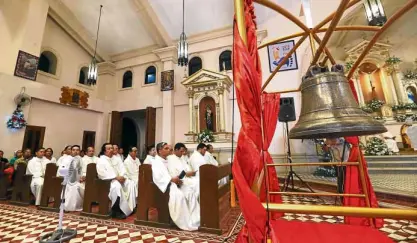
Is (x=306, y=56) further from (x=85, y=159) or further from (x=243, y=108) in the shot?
(x=85, y=159)

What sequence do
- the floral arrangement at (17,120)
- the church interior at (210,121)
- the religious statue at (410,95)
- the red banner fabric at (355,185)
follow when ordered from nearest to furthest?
1. the church interior at (210,121)
2. the red banner fabric at (355,185)
3. the floral arrangement at (17,120)
4. the religious statue at (410,95)

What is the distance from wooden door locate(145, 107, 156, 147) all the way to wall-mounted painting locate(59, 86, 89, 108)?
8.68 ft

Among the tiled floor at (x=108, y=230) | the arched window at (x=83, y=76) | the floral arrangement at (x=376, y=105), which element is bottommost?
the tiled floor at (x=108, y=230)

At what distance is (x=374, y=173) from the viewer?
4637 millimetres

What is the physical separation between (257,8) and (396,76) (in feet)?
18.8

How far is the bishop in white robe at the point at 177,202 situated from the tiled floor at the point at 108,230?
152 mm

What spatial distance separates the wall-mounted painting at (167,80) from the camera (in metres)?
7.90

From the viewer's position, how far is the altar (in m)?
6.60

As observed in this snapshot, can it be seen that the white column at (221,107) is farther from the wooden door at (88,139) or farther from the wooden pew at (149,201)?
the wooden door at (88,139)

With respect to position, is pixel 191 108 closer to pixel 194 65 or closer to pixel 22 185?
pixel 194 65

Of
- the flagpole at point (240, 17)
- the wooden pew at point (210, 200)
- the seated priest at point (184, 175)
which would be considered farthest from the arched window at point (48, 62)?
the flagpole at point (240, 17)

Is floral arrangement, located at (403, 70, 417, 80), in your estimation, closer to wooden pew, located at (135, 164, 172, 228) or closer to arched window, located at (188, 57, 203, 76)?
arched window, located at (188, 57, 203, 76)

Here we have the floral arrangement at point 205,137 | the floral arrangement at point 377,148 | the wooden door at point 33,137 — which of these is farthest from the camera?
the floral arrangement at point 205,137

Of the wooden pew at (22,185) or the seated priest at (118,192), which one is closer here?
the seated priest at (118,192)
